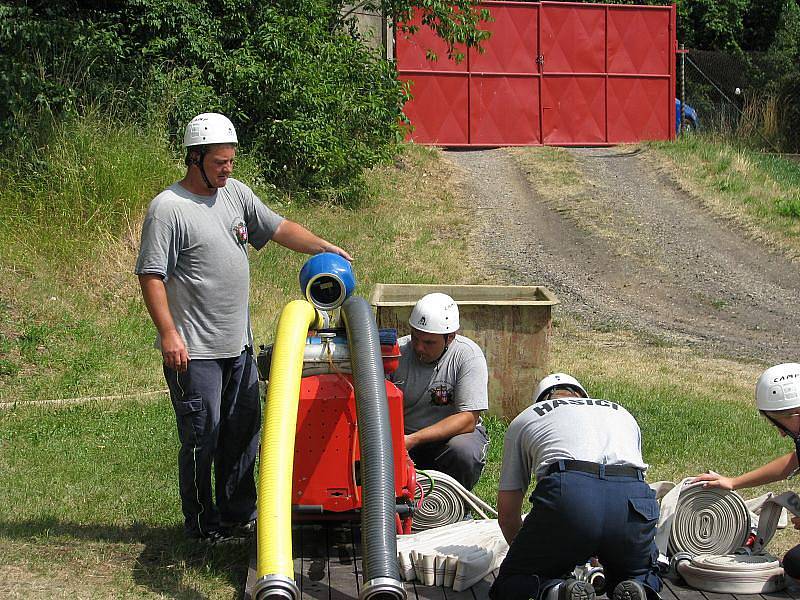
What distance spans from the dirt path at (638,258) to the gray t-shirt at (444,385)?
596cm

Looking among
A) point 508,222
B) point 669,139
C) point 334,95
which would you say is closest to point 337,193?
point 334,95

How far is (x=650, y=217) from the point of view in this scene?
1673 cm

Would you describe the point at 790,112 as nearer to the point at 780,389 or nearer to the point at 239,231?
the point at 780,389

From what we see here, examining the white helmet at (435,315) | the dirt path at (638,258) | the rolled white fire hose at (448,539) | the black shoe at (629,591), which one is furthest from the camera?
the dirt path at (638,258)

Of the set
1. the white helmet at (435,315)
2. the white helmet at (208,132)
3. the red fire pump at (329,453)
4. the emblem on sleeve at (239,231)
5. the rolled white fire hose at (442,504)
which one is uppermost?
the white helmet at (208,132)

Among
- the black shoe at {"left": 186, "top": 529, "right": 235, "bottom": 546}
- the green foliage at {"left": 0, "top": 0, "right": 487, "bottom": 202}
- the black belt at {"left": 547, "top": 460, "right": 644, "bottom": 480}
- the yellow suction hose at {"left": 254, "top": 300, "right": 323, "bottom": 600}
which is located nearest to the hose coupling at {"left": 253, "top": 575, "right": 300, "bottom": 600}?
the yellow suction hose at {"left": 254, "top": 300, "right": 323, "bottom": 600}

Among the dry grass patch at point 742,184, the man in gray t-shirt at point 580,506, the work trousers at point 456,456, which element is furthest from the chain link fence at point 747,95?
the man in gray t-shirt at point 580,506

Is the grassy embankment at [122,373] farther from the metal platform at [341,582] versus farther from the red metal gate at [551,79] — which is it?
the red metal gate at [551,79]

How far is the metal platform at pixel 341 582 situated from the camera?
4676 mm

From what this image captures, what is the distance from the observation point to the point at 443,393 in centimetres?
587

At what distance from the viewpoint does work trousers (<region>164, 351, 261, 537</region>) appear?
16.6 feet

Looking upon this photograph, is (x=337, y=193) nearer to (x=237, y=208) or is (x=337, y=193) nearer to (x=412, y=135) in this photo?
(x=412, y=135)

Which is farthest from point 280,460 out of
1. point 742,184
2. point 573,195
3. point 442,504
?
point 742,184

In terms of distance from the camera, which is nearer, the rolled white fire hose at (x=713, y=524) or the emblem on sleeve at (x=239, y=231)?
the rolled white fire hose at (x=713, y=524)
